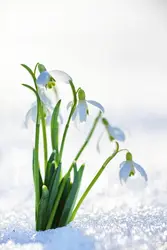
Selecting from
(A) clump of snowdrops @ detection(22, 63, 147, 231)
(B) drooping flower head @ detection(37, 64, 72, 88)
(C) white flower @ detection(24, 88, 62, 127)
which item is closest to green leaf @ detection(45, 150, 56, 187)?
(A) clump of snowdrops @ detection(22, 63, 147, 231)

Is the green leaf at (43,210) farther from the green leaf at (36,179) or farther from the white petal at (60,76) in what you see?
the white petal at (60,76)

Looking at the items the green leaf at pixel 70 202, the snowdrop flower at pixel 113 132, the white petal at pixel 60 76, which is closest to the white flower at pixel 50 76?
the white petal at pixel 60 76

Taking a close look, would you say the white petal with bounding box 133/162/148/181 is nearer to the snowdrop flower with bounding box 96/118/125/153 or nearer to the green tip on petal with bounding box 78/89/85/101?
the snowdrop flower with bounding box 96/118/125/153

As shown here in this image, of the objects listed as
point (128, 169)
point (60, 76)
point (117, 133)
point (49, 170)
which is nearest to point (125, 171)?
point (128, 169)

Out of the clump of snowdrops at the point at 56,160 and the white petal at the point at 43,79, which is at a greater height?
the white petal at the point at 43,79

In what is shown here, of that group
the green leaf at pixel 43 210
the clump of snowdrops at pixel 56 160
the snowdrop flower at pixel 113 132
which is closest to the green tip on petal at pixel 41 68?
the clump of snowdrops at pixel 56 160

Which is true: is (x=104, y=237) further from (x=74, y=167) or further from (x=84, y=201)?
(x=74, y=167)

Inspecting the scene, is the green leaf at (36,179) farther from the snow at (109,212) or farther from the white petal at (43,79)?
the white petal at (43,79)

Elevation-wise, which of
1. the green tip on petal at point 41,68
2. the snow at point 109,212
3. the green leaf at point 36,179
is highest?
the green tip on petal at point 41,68
